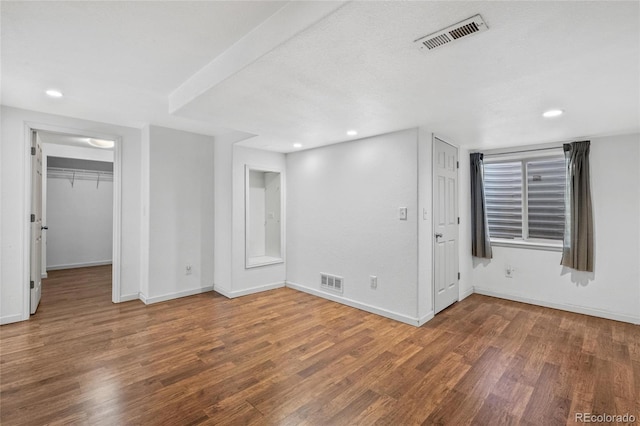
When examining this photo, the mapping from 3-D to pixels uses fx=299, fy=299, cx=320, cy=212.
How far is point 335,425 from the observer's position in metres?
1.83

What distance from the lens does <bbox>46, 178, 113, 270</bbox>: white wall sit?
21.0 ft

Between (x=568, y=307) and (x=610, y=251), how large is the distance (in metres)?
0.87

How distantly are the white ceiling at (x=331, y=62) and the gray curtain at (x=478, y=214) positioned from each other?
133cm

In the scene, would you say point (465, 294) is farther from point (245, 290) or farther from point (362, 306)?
point (245, 290)

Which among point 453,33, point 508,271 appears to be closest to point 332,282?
point 508,271

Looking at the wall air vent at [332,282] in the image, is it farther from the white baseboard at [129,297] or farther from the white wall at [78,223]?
the white wall at [78,223]

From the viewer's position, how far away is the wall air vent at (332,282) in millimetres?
4230

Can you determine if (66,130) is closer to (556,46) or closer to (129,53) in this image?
(129,53)

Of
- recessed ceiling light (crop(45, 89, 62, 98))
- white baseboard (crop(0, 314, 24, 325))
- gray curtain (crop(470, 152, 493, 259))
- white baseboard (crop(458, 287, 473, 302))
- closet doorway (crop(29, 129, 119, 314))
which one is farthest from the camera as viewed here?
closet doorway (crop(29, 129, 119, 314))

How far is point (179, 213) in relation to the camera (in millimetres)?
4430

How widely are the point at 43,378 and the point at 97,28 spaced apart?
2578 mm

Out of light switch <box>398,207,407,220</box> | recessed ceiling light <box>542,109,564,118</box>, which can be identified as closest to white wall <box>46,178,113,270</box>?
light switch <box>398,207,407,220</box>

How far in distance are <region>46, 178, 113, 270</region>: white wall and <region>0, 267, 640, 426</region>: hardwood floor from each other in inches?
129

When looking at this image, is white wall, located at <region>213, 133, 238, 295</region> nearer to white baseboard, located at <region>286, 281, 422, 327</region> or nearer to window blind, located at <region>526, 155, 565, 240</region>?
white baseboard, located at <region>286, 281, 422, 327</region>
